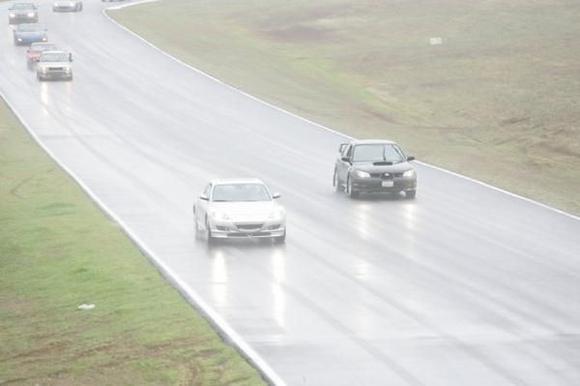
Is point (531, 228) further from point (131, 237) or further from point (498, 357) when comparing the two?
point (498, 357)

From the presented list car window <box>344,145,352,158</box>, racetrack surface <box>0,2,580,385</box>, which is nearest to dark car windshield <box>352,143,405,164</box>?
car window <box>344,145,352,158</box>

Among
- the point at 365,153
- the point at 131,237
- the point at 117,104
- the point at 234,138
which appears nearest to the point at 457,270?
the point at 131,237

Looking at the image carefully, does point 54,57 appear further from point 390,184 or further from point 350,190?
point 390,184

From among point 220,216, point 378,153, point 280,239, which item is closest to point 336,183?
point 378,153

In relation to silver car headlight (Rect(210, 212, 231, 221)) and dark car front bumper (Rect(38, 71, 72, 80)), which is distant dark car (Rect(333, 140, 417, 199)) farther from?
dark car front bumper (Rect(38, 71, 72, 80))

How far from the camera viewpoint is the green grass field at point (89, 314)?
2119 centimetres

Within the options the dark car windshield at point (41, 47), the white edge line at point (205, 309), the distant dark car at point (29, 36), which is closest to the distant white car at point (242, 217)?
the white edge line at point (205, 309)

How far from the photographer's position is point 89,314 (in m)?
26.1

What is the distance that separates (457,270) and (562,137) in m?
31.4

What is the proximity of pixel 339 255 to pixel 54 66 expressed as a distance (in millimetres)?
49603

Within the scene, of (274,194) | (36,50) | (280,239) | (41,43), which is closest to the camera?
(280,239)

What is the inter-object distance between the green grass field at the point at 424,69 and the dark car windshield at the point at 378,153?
13.2 feet

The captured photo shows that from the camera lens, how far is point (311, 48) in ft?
305

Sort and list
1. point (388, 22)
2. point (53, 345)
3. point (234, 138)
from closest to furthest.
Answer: point (53, 345) → point (234, 138) → point (388, 22)
